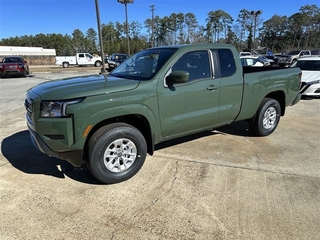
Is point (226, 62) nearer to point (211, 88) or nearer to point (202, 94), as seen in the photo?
point (211, 88)

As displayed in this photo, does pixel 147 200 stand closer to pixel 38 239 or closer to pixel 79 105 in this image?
pixel 38 239

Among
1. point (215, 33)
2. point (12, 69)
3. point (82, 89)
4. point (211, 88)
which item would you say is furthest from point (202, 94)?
point (215, 33)

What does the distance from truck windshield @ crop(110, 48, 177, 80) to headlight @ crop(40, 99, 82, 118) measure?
3.87 feet

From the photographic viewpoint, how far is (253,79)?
469 cm

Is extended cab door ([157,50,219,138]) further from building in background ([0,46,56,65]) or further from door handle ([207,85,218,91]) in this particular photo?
building in background ([0,46,56,65])

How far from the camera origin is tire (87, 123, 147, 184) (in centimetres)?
320

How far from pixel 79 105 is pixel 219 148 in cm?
Answer: 278

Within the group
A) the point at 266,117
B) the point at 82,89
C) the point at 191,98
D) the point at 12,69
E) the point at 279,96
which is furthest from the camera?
the point at 12,69

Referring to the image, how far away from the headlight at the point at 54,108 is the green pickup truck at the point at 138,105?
0.01m

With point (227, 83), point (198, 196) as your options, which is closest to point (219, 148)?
point (227, 83)

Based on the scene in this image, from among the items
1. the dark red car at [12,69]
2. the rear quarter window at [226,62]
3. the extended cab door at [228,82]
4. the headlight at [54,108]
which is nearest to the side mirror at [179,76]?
the extended cab door at [228,82]

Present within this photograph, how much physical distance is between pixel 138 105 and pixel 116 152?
2.32ft

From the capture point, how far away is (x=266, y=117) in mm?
5227

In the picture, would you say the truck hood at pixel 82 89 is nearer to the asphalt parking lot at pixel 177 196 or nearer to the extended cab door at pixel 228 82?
the asphalt parking lot at pixel 177 196
